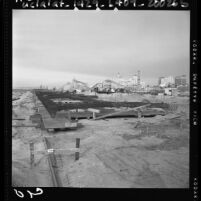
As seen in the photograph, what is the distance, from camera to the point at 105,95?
79.7 inches

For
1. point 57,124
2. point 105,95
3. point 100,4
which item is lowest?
point 57,124

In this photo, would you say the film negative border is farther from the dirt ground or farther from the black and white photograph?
the dirt ground

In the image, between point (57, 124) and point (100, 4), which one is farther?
point (57, 124)

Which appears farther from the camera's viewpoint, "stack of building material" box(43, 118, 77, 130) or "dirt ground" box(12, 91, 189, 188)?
"stack of building material" box(43, 118, 77, 130)

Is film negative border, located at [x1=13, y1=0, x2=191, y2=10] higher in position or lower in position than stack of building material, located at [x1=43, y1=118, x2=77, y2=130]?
higher

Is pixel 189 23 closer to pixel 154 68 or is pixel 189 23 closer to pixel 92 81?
pixel 154 68

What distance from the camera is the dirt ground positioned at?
6.23 ft

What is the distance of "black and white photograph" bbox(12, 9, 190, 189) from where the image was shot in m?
1.91

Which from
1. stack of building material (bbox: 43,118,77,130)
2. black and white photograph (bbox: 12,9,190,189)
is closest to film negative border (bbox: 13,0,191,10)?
black and white photograph (bbox: 12,9,190,189)

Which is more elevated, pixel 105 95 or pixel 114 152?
pixel 105 95

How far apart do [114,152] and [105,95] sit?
44cm

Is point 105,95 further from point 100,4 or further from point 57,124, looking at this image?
point 100,4

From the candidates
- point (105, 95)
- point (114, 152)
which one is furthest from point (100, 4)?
point (114, 152)

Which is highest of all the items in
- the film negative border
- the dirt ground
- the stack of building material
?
the film negative border
